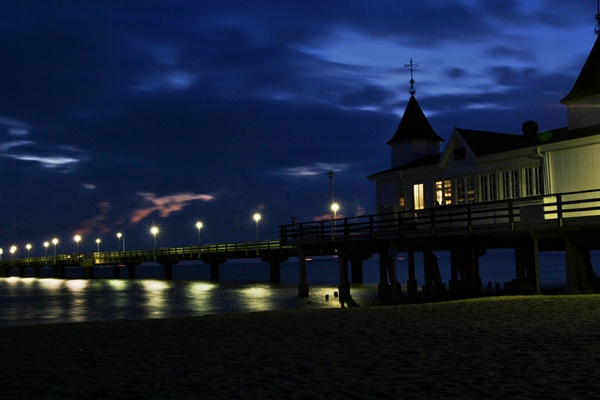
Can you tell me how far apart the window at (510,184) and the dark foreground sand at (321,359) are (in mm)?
14304

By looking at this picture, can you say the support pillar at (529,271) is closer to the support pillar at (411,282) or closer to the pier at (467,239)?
the pier at (467,239)

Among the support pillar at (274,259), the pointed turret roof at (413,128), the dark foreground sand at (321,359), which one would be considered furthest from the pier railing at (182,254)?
the dark foreground sand at (321,359)

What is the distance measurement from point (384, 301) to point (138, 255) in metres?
60.7

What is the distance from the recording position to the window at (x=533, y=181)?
95.2 feet

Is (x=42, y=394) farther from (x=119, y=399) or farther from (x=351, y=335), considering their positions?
(x=351, y=335)

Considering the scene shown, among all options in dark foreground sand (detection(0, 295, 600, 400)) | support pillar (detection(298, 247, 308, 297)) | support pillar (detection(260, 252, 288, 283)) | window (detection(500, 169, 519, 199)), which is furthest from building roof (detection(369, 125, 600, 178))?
support pillar (detection(260, 252, 288, 283))

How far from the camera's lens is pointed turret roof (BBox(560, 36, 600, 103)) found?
32.4 metres

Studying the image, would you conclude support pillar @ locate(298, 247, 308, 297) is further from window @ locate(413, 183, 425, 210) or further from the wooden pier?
window @ locate(413, 183, 425, 210)

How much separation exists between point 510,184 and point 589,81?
7.20 meters

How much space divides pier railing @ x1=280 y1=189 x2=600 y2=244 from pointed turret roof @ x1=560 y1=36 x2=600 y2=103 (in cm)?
614

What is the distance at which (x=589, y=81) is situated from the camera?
33.2m

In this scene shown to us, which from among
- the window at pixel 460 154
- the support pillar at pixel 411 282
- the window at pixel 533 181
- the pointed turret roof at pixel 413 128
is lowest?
the support pillar at pixel 411 282

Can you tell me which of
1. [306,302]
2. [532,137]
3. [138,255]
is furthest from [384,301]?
[138,255]

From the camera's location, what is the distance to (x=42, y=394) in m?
7.96
